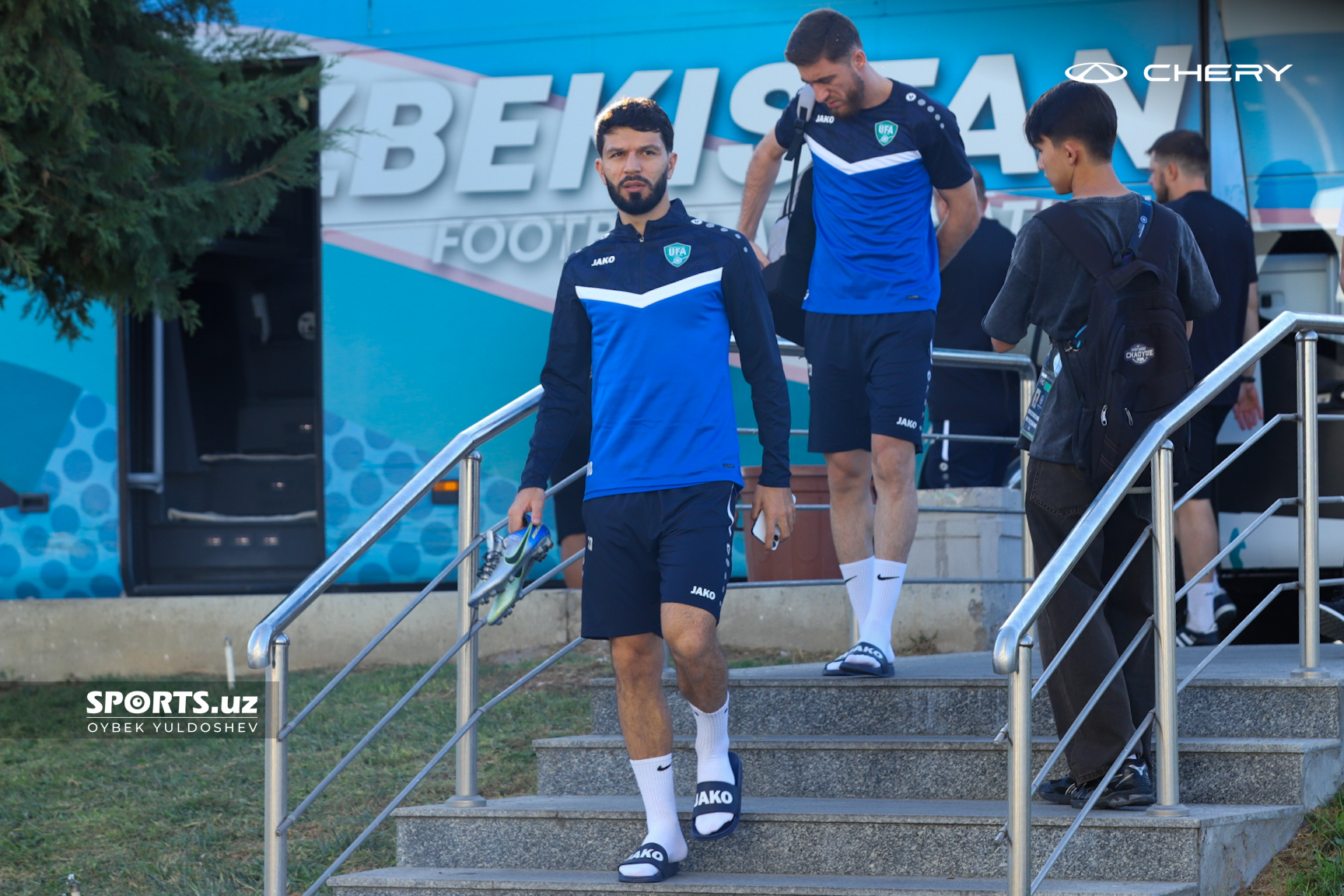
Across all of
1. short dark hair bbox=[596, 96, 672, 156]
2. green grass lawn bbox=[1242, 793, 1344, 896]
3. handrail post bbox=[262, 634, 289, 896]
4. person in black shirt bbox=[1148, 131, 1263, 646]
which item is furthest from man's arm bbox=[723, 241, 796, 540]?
person in black shirt bbox=[1148, 131, 1263, 646]

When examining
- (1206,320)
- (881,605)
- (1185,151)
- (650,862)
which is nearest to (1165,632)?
(881,605)

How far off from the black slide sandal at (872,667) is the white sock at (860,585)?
0.22 feet

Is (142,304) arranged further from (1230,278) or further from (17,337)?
(1230,278)

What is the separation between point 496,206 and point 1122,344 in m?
4.57

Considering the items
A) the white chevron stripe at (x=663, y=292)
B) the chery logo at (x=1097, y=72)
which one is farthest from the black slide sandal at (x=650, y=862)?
the chery logo at (x=1097, y=72)

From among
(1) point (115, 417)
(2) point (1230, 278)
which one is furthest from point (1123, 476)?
(1) point (115, 417)

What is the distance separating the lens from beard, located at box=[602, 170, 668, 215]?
360 cm

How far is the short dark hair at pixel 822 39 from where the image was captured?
13.9 feet

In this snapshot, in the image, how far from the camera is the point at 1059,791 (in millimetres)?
3715

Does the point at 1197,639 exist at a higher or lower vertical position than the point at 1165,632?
lower

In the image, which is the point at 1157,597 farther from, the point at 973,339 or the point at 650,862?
the point at 973,339

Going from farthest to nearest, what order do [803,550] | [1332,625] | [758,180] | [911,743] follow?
[803,550] < [1332,625] < [758,180] < [911,743]

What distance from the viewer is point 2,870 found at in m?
4.69

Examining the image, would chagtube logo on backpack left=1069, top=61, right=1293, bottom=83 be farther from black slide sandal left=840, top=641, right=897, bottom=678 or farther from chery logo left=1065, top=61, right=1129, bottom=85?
black slide sandal left=840, top=641, right=897, bottom=678
